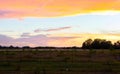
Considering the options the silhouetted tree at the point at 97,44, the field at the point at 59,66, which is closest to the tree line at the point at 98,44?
the silhouetted tree at the point at 97,44

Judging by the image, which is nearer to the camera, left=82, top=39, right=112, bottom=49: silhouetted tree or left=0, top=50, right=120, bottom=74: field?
left=0, top=50, right=120, bottom=74: field

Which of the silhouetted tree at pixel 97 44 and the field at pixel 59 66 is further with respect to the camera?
the silhouetted tree at pixel 97 44

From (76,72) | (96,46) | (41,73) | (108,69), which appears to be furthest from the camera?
(96,46)

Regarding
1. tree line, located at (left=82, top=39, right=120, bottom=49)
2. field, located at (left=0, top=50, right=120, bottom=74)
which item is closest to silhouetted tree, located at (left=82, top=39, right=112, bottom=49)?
tree line, located at (left=82, top=39, right=120, bottom=49)

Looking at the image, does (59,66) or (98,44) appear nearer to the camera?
(59,66)

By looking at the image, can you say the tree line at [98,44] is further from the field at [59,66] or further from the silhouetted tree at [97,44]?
the field at [59,66]

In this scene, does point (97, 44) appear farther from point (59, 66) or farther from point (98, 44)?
point (59, 66)

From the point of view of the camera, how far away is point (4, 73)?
27969 mm

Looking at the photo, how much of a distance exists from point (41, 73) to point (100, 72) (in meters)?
5.07

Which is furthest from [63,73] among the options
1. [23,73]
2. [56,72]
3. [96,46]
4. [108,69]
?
[96,46]

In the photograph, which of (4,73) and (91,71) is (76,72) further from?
(4,73)

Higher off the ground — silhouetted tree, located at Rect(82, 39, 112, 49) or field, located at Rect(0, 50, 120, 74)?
silhouetted tree, located at Rect(82, 39, 112, 49)

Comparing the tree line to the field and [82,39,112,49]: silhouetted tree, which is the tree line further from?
the field

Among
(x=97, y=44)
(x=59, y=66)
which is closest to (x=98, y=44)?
(x=97, y=44)
